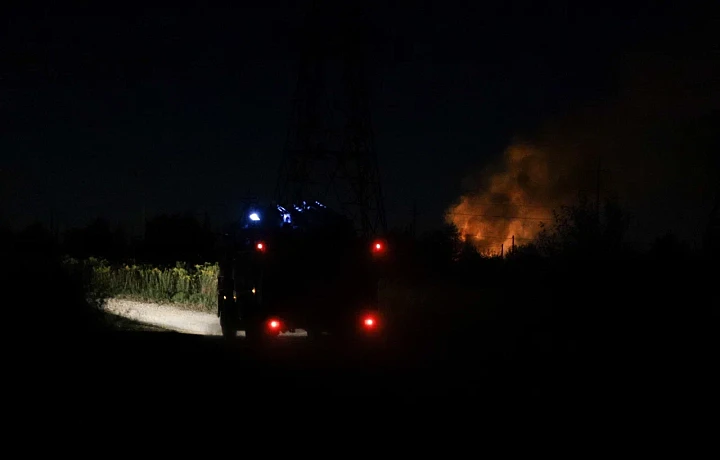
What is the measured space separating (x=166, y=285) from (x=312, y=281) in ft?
68.1

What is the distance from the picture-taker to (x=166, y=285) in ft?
125

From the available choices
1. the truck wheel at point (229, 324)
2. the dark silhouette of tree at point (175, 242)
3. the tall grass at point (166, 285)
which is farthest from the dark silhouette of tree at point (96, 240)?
the truck wheel at point (229, 324)

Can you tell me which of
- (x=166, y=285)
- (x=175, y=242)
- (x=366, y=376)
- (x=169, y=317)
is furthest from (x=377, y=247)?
(x=175, y=242)

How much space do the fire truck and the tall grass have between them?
17.2 metres

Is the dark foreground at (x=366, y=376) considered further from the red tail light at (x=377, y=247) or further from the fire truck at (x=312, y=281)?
the red tail light at (x=377, y=247)

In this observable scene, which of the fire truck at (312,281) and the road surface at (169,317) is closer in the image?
the fire truck at (312,281)

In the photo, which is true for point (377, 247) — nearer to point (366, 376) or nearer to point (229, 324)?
point (229, 324)

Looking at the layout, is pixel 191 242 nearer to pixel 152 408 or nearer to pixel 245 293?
pixel 245 293

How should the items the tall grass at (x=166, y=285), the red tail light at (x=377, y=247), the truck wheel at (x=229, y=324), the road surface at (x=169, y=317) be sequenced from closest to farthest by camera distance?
the red tail light at (x=377, y=247) < the truck wheel at (x=229, y=324) < the road surface at (x=169, y=317) < the tall grass at (x=166, y=285)

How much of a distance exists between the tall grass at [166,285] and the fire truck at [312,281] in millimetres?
17211

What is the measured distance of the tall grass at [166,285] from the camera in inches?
1436

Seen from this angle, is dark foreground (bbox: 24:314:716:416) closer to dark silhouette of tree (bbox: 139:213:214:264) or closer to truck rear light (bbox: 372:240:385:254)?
truck rear light (bbox: 372:240:385:254)

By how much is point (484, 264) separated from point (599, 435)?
115ft

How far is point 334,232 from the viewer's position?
18.9 m
